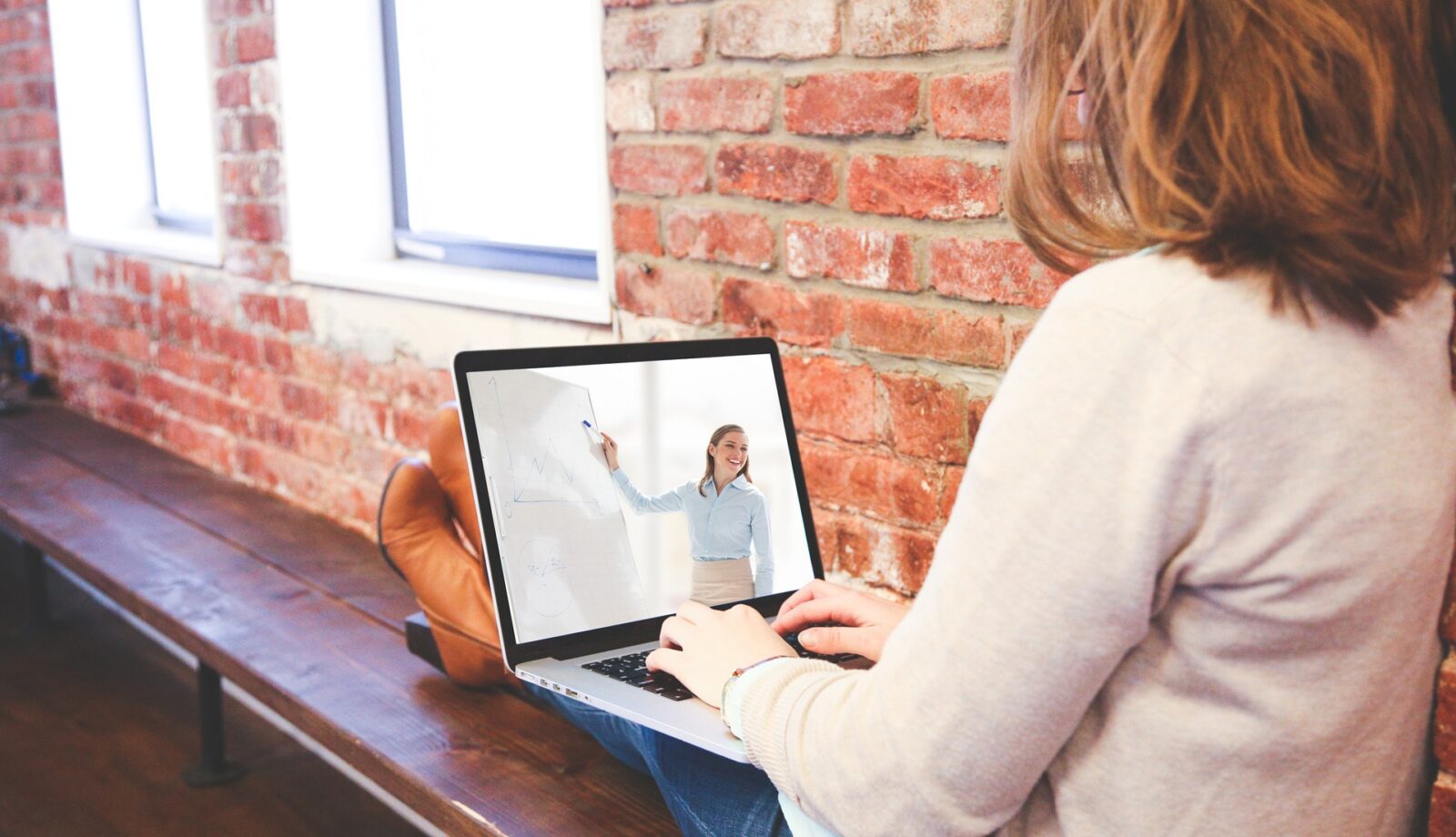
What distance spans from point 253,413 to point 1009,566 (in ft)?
7.66

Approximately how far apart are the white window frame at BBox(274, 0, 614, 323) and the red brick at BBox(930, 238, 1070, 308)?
3.31 feet

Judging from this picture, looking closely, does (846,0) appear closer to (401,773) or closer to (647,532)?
(647,532)

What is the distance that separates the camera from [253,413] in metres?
2.69

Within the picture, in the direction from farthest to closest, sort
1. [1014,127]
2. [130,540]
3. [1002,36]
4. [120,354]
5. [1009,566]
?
[120,354] → [130,540] → [1002,36] → [1014,127] → [1009,566]

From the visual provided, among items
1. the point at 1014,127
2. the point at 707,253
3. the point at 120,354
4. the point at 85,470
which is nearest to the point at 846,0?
the point at 707,253

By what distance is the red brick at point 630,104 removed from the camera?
169cm

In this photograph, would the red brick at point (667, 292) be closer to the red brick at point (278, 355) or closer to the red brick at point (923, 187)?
the red brick at point (923, 187)

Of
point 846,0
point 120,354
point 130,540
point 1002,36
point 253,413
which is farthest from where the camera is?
point 120,354

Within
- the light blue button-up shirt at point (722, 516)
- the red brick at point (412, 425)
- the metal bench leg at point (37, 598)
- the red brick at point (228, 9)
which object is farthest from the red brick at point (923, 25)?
the metal bench leg at point (37, 598)

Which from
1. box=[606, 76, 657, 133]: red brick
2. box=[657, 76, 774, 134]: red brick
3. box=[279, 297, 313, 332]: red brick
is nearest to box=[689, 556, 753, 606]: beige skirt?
box=[657, 76, 774, 134]: red brick

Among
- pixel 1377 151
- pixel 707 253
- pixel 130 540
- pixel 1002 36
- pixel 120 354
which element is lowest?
pixel 130 540

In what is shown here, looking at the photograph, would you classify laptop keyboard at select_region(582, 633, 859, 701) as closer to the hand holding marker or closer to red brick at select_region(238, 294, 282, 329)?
the hand holding marker

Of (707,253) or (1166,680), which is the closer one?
(1166,680)

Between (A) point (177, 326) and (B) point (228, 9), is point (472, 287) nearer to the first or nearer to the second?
(B) point (228, 9)
